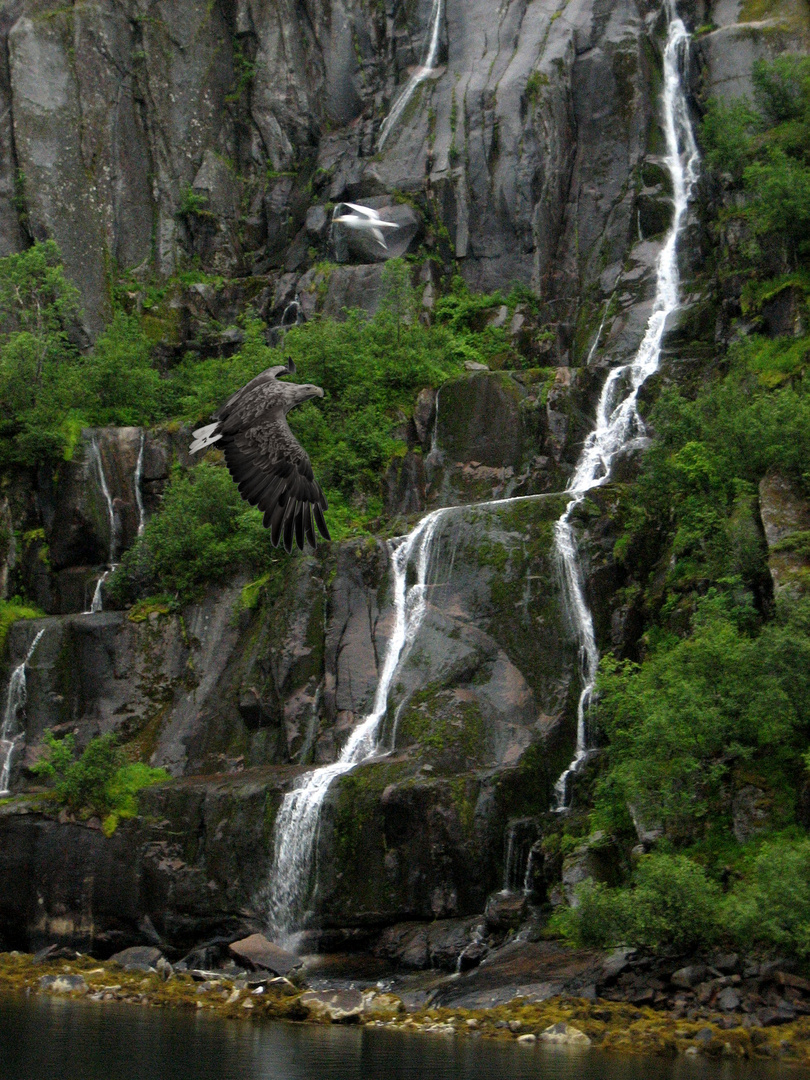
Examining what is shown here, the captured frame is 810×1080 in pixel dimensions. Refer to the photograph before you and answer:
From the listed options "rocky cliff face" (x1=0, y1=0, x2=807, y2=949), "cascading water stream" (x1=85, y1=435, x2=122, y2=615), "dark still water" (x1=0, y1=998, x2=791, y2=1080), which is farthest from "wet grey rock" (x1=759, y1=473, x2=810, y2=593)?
"cascading water stream" (x1=85, y1=435, x2=122, y2=615)

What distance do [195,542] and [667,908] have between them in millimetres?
16830

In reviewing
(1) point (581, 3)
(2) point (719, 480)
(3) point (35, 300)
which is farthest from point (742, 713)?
(1) point (581, 3)

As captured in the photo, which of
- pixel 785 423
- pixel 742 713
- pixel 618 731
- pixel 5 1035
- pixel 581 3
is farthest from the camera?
pixel 581 3

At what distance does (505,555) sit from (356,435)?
8.06m

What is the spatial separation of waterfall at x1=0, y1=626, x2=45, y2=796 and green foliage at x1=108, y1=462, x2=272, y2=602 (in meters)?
3.11

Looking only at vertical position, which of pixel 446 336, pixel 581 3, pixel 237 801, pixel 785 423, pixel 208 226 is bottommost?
pixel 237 801

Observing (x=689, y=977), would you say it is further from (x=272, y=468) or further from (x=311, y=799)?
(x=311, y=799)

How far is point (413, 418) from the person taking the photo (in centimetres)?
3488

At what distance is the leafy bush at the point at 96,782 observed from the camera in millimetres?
25047

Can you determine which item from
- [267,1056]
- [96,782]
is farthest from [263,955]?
[267,1056]

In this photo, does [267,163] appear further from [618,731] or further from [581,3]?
[618,731]

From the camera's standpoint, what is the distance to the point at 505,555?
27.1 m

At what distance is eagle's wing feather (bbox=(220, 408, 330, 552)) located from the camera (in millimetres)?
12703

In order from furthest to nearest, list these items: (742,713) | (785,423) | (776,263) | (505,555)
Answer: (776,263), (505,555), (785,423), (742,713)
